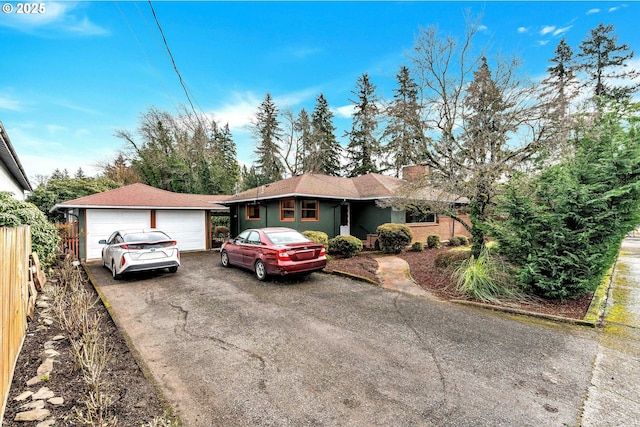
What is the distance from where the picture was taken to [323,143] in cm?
3078

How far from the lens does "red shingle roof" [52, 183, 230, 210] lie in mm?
11968

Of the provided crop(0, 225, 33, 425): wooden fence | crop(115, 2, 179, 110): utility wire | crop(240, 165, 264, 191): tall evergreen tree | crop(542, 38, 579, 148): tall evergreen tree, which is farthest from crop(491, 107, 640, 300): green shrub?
crop(240, 165, 264, 191): tall evergreen tree

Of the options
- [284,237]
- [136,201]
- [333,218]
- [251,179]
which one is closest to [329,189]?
[333,218]

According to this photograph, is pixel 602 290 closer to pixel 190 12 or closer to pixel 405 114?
pixel 405 114

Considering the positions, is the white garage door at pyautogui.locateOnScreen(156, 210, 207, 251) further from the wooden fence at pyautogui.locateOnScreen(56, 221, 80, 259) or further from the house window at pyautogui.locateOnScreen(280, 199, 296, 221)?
the house window at pyautogui.locateOnScreen(280, 199, 296, 221)

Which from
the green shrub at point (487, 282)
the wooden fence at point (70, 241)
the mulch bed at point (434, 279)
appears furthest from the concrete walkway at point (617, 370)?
→ the wooden fence at point (70, 241)

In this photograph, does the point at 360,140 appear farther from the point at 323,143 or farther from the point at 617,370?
the point at 617,370

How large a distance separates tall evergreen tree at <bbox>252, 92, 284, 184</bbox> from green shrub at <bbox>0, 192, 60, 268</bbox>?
22782mm

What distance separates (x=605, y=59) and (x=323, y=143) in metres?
24.1

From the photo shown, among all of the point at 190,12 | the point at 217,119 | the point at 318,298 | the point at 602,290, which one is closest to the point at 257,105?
the point at 217,119

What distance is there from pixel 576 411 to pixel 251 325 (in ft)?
14.2

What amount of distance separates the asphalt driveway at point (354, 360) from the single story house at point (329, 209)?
721cm

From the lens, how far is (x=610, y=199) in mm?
5684

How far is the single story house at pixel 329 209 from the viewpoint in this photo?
13.4 m
